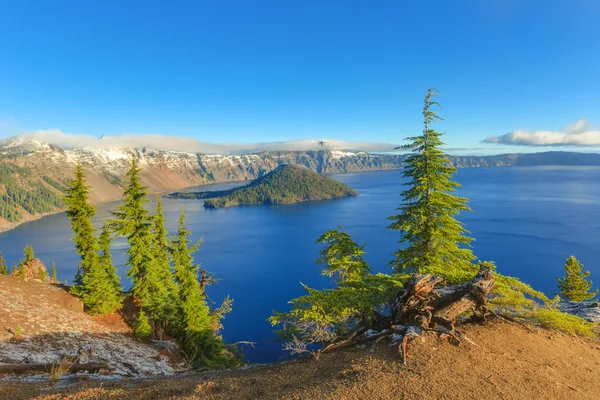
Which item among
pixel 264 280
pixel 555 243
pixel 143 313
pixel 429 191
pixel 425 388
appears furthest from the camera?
pixel 555 243

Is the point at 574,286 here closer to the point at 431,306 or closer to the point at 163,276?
the point at 431,306

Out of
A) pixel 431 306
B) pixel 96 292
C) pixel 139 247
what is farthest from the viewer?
pixel 139 247

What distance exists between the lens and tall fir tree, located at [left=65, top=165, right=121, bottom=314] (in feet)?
90.3

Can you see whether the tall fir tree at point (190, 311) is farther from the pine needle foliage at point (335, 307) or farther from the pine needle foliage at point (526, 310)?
the pine needle foliage at point (526, 310)

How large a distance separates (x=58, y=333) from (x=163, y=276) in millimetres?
10482

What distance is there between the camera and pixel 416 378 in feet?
29.3

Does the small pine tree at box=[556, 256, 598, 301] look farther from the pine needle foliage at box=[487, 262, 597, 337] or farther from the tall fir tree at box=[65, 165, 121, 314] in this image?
the tall fir tree at box=[65, 165, 121, 314]

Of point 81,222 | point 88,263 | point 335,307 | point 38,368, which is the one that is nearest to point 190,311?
point 88,263

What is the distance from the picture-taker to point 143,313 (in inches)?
1087

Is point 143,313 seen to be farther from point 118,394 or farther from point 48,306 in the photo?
→ point 118,394

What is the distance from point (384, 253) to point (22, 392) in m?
116

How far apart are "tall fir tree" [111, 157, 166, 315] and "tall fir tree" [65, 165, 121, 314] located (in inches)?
81.8

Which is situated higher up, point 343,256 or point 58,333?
point 343,256

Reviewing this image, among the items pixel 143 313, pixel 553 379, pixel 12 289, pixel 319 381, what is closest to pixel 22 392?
pixel 319 381
